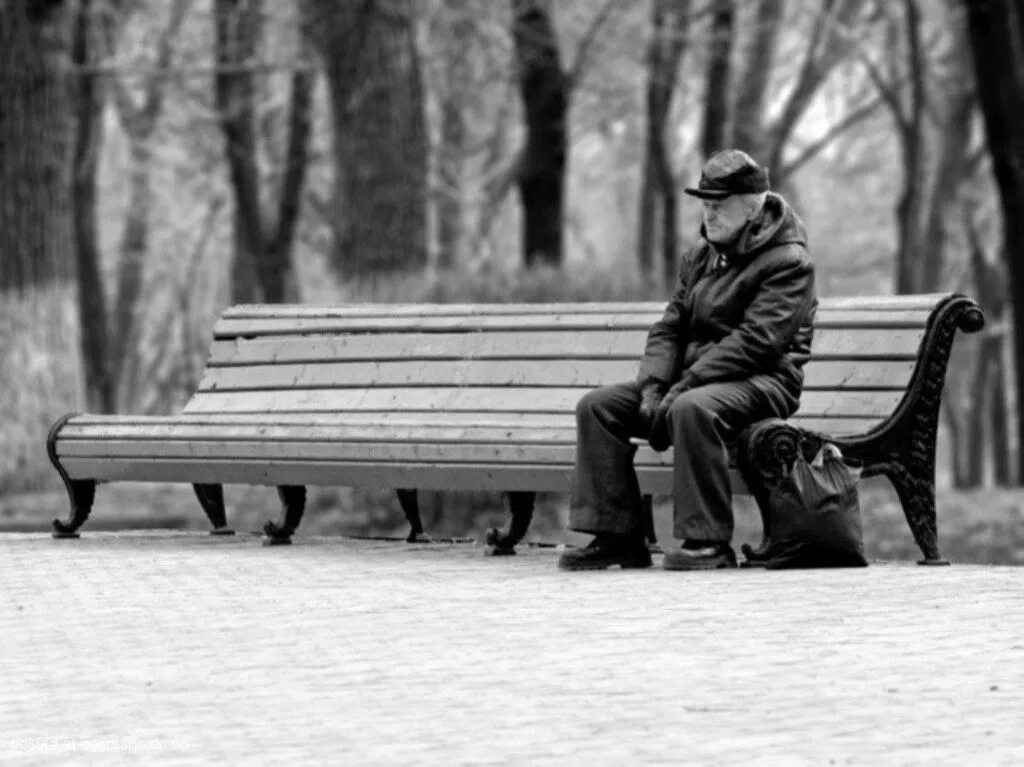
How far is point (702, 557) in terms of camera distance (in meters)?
9.73

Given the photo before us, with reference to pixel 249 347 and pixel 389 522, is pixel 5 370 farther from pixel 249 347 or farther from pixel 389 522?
pixel 249 347

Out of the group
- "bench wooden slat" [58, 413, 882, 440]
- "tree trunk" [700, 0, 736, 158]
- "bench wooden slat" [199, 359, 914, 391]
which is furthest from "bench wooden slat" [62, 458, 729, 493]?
"tree trunk" [700, 0, 736, 158]

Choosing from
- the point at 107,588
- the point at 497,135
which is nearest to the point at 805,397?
the point at 107,588

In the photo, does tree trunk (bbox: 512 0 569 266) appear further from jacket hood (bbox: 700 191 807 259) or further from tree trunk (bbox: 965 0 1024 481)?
jacket hood (bbox: 700 191 807 259)

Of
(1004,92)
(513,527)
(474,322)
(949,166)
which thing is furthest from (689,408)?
(949,166)

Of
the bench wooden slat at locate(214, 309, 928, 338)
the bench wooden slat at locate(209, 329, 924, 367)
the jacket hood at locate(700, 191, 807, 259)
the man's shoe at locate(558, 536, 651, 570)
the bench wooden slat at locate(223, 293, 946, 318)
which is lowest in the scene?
the man's shoe at locate(558, 536, 651, 570)

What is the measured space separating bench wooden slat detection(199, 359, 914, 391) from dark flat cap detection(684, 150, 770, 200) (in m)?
1.00

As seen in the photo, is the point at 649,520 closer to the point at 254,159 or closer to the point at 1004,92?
the point at 1004,92

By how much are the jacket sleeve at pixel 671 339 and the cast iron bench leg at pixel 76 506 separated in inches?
137

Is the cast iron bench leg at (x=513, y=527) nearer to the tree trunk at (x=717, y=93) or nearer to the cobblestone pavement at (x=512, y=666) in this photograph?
the cobblestone pavement at (x=512, y=666)

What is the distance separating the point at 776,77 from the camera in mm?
40531

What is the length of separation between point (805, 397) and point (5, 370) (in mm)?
9048

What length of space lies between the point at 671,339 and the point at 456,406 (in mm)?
1831

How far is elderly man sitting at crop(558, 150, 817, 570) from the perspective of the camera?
31.3 ft
